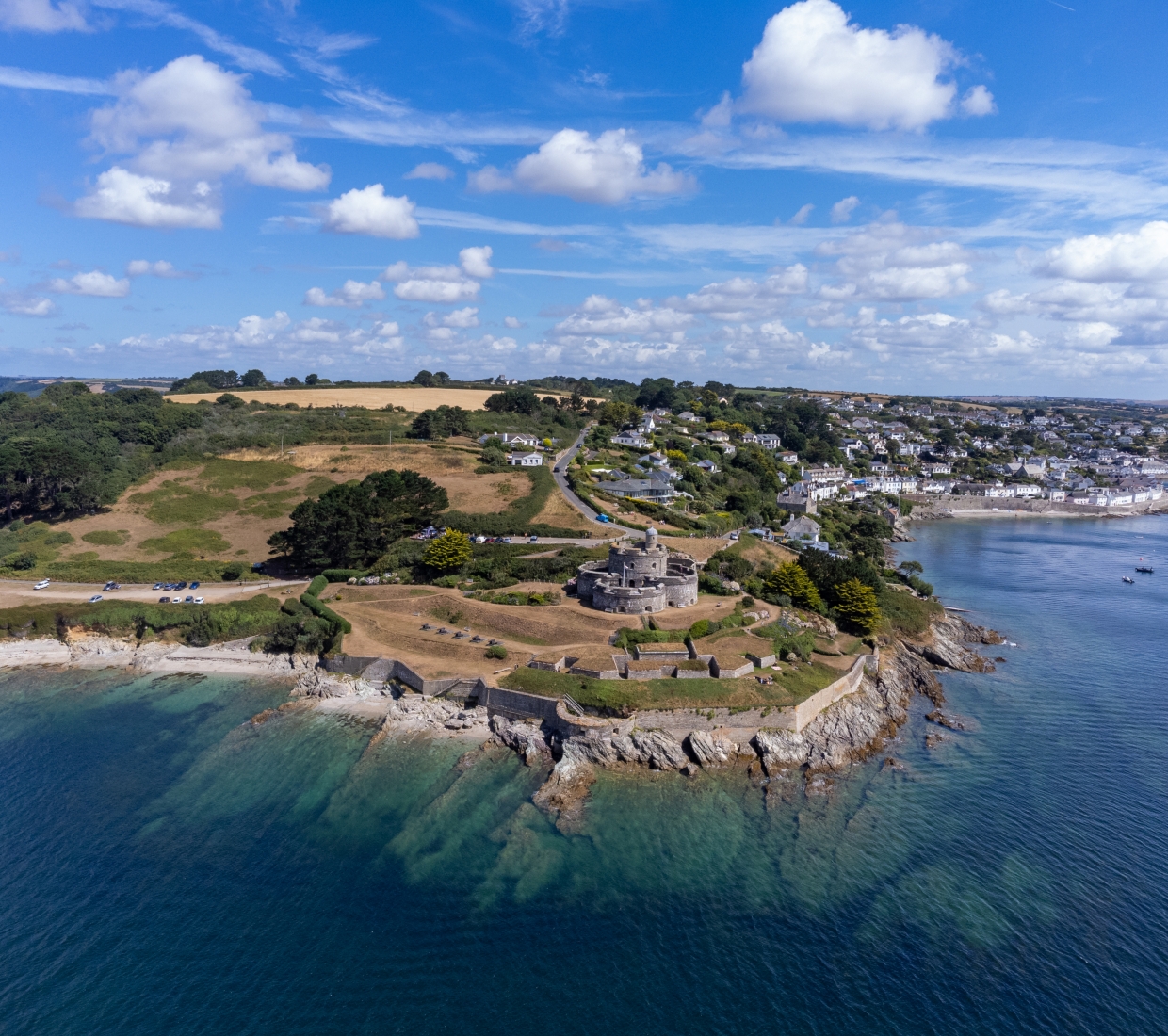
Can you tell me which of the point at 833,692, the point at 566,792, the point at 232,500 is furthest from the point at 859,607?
the point at 232,500

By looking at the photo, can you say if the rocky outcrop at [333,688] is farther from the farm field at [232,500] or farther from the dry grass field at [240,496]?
the dry grass field at [240,496]

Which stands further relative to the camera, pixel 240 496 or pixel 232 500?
pixel 240 496

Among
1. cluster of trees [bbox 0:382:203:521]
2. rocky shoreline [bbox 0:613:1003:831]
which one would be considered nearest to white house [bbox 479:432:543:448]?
cluster of trees [bbox 0:382:203:521]

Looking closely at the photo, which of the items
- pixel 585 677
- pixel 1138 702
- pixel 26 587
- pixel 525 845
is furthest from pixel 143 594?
pixel 1138 702

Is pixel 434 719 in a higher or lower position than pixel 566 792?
higher

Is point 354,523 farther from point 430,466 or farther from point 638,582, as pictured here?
point 430,466

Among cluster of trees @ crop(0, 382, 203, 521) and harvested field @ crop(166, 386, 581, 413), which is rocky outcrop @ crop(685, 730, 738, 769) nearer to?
cluster of trees @ crop(0, 382, 203, 521)
